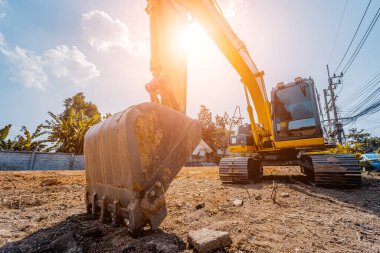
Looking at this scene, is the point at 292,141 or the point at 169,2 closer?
the point at 169,2

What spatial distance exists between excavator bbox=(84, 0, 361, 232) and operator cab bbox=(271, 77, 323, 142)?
0.02 m

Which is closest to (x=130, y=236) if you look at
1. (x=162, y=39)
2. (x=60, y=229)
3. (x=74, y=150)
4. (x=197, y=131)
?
(x=60, y=229)

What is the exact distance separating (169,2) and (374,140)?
50.2 meters

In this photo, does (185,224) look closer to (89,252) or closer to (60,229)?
(89,252)

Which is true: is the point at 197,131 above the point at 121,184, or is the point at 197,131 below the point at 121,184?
above

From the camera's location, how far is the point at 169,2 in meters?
2.96

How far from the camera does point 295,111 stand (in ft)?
16.7

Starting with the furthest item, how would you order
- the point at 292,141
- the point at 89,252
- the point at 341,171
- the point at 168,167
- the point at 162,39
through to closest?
the point at 292,141 < the point at 341,171 < the point at 162,39 < the point at 168,167 < the point at 89,252

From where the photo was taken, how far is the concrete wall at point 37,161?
38.9 ft

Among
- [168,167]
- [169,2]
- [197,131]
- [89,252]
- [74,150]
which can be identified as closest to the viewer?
[89,252]

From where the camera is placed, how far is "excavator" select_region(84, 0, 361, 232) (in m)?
Result: 1.68

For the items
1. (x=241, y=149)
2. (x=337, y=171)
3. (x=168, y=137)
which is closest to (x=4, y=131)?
(x=241, y=149)

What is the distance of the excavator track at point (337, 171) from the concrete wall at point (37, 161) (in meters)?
14.6

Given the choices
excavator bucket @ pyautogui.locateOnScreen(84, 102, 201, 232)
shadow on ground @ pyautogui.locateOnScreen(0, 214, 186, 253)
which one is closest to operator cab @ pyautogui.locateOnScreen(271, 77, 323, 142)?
excavator bucket @ pyautogui.locateOnScreen(84, 102, 201, 232)
